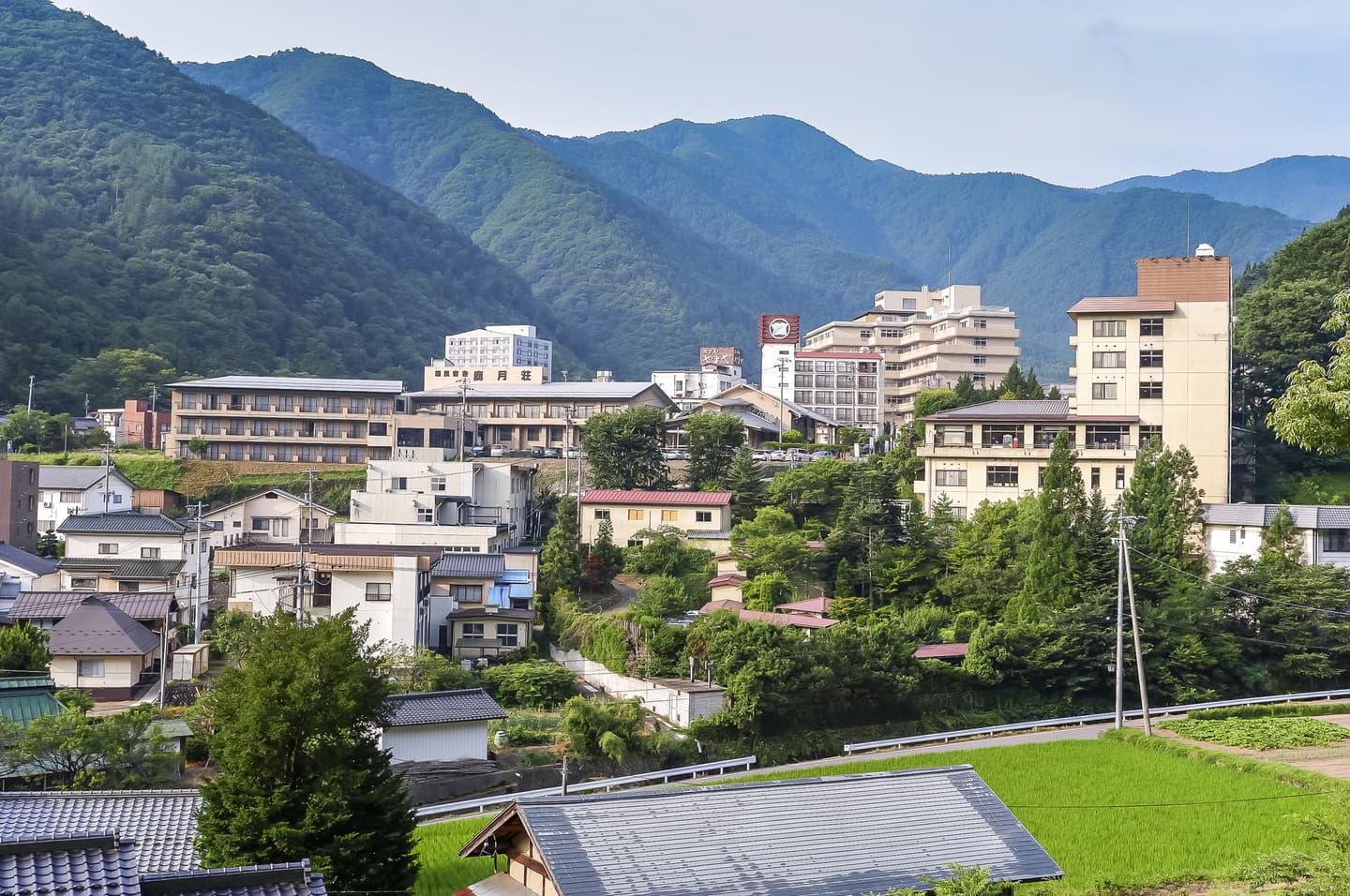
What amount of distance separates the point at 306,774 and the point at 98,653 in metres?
17.2

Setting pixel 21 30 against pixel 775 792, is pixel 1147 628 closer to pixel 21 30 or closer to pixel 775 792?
pixel 775 792

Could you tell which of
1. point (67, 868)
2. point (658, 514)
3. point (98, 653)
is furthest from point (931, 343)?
point (67, 868)

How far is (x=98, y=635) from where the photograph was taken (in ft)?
98.3

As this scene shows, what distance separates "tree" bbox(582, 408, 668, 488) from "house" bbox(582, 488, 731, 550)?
115 inches

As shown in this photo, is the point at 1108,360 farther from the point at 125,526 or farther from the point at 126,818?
the point at 126,818

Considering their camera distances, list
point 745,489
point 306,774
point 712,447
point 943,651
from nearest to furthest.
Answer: point 306,774 < point 943,651 < point 745,489 < point 712,447

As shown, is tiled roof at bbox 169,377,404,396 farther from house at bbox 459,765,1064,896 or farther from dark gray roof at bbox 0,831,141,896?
dark gray roof at bbox 0,831,141,896

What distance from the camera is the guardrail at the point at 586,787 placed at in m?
24.0

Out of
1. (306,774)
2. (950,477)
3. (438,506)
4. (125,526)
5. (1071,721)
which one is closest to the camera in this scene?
(306,774)

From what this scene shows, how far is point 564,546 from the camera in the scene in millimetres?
38031

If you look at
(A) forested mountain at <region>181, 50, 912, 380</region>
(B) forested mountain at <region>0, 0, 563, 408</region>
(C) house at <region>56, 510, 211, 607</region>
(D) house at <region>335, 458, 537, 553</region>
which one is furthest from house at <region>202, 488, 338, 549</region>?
(A) forested mountain at <region>181, 50, 912, 380</region>

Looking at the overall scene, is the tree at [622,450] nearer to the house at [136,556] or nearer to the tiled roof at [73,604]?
the house at [136,556]

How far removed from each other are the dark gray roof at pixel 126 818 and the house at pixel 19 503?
28.7 m

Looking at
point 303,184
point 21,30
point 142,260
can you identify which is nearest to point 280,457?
point 142,260
